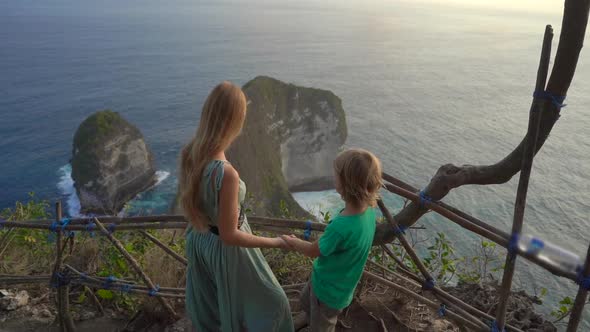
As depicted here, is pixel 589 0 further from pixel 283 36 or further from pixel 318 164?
pixel 283 36

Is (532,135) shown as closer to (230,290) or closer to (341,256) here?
(341,256)

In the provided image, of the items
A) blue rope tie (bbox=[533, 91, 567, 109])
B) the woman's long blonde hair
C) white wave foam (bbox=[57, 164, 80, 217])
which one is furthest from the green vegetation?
white wave foam (bbox=[57, 164, 80, 217])

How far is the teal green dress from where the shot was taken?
7.59 ft

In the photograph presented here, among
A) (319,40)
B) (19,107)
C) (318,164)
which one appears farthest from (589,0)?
(319,40)

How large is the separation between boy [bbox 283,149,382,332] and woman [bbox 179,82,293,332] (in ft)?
0.87

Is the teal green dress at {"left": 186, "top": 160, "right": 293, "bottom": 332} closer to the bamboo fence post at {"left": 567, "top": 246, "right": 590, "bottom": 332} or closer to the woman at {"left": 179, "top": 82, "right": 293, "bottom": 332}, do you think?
the woman at {"left": 179, "top": 82, "right": 293, "bottom": 332}

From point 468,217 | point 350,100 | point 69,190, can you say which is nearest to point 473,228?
point 468,217

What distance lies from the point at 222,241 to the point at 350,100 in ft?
139

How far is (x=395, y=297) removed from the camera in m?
3.67

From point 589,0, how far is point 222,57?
60620 mm

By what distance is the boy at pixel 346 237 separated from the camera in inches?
77.1

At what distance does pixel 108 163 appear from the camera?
29.4 metres

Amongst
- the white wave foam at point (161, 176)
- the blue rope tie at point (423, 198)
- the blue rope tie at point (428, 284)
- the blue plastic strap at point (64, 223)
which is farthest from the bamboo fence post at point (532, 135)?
the white wave foam at point (161, 176)

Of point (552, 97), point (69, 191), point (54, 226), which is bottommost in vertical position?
point (69, 191)
